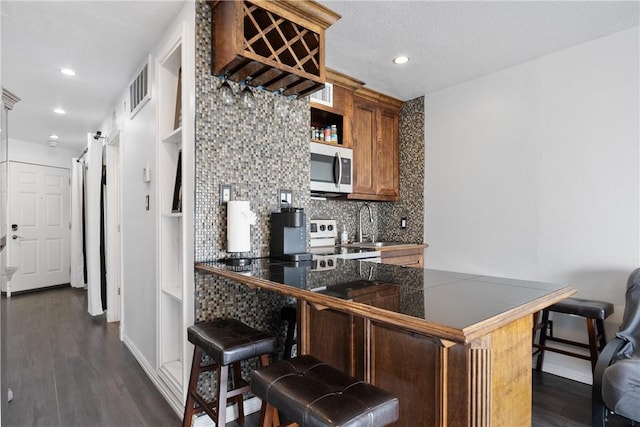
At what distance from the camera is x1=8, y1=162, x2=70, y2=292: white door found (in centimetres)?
549

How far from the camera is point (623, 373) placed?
1714mm

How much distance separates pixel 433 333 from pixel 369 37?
230 centimetres

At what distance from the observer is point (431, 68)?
309cm

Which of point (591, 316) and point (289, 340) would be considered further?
point (591, 316)

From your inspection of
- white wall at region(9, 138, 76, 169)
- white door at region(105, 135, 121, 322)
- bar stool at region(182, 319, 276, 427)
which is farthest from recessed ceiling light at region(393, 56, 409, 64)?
white wall at region(9, 138, 76, 169)

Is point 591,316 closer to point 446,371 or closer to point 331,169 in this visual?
point 446,371

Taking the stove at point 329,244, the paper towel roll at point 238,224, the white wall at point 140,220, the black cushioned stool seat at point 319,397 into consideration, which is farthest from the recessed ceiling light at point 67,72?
the black cushioned stool seat at point 319,397

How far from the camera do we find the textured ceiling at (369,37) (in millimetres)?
→ 2148

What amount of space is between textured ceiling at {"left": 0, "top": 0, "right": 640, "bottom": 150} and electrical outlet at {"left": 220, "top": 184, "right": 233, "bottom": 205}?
109 centimetres

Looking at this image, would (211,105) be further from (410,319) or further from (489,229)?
(489,229)

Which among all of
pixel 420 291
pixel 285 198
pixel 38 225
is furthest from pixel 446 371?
pixel 38 225

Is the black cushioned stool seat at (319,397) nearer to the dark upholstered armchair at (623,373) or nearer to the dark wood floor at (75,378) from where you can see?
the dark wood floor at (75,378)

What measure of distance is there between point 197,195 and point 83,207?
4841 mm

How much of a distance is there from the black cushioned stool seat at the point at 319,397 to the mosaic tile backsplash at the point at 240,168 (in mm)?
875
